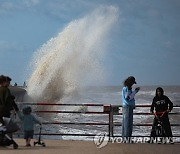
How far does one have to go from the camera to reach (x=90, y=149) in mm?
9180

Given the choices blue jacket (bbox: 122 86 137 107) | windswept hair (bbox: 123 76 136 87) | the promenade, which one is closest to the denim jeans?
blue jacket (bbox: 122 86 137 107)

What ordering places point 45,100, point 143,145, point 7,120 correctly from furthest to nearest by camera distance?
point 45,100, point 143,145, point 7,120

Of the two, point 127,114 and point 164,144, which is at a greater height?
point 127,114

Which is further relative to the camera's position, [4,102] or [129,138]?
[129,138]

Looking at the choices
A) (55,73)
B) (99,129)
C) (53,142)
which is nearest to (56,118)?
(99,129)

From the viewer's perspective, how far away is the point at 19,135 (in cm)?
1194

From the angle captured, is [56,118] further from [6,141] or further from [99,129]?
[6,141]

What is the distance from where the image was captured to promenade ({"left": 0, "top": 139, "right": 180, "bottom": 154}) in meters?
8.83

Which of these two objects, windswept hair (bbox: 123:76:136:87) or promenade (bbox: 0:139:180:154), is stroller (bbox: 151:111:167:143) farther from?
windswept hair (bbox: 123:76:136:87)

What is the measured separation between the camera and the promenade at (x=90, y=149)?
8828 mm

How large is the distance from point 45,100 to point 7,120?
1042 inches

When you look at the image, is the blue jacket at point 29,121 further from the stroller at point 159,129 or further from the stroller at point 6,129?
the stroller at point 159,129

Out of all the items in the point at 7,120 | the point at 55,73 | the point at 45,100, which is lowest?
the point at 7,120

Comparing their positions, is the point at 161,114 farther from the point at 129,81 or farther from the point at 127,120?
the point at 129,81
